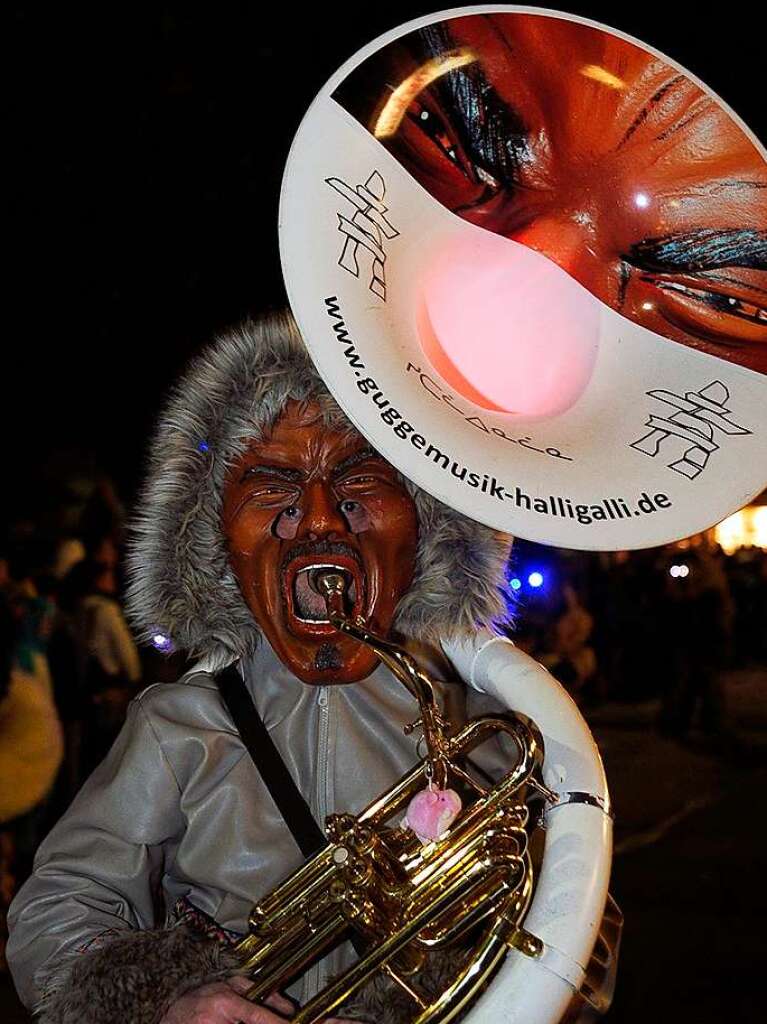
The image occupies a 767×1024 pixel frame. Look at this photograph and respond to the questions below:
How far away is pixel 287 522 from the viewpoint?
1.91 meters

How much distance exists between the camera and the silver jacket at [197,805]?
1.79 m

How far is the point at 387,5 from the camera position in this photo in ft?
25.0

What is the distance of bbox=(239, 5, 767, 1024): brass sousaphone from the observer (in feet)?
4.96

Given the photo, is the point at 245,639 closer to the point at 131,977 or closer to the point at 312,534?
the point at 312,534

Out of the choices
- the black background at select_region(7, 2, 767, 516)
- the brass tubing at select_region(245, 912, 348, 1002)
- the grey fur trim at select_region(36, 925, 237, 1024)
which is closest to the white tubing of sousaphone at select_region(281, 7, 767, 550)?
the brass tubing at select_region(245, 912, 348, 1002)

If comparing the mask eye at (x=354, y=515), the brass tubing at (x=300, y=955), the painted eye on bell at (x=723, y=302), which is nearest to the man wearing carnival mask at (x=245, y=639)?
the mask eye at (x=354, y=515)

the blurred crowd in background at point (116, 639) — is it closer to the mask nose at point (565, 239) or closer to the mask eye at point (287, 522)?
the mask eye at point (287, 522)

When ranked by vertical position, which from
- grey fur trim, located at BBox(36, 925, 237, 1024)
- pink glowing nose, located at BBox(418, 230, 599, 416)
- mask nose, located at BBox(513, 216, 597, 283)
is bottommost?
grey fur trim, located at BBox(36, 925, 237, 1024)

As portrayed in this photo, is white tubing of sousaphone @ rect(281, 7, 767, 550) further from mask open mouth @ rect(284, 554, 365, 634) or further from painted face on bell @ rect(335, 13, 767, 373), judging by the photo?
mask open mouth @ rect(284, 554, 365, 634)

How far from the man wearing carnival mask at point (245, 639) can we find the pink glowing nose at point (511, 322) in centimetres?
27

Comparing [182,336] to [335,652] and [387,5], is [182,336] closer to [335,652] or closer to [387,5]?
[387,5]

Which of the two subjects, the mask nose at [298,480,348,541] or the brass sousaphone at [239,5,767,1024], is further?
the mask nose at [298,480,348,541]

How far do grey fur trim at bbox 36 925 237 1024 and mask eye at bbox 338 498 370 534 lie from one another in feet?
2.29

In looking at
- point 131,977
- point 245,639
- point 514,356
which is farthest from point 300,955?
point 514,356
